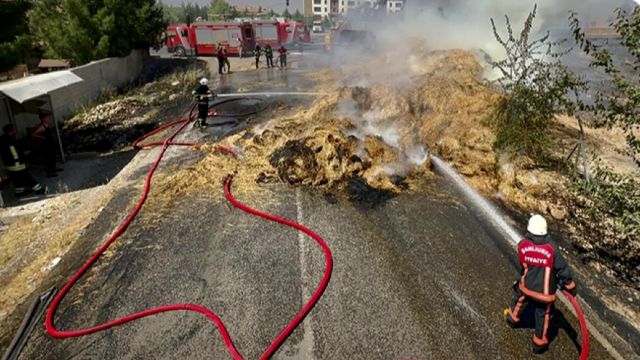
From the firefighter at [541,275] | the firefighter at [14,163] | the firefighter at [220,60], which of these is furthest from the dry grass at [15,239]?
the firefighter at [220,60]

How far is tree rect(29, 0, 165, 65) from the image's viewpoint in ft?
65.3

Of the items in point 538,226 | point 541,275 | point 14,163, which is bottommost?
point 541,275

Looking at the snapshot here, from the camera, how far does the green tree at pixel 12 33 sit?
11289mm

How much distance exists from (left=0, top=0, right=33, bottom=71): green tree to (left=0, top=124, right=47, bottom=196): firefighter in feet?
11.3

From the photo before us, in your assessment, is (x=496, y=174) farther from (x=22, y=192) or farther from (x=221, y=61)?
(x=221, y=61)

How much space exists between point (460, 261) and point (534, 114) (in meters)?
4.97

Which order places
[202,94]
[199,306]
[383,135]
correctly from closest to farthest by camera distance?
1. [199,306]
2. [383,135]
3. [202,94]

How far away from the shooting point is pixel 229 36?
3138 centimetres

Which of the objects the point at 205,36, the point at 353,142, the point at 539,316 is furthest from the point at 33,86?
the point at 205,36

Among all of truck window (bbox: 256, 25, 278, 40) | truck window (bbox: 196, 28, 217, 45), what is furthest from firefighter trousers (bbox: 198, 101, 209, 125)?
truck window (bbox: 256, 25, 278, 40)

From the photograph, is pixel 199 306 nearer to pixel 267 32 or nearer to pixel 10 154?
pixel 10 154

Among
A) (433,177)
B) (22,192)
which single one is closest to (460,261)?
Answer: (433,177)

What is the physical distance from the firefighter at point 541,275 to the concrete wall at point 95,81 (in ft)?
52.2

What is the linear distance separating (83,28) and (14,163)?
1400cm
